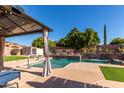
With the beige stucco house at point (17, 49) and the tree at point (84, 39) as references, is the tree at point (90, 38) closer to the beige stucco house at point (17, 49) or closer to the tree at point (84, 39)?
the tree at point (84, 39)

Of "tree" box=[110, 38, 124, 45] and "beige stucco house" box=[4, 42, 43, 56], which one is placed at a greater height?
"tree" box=[110, 38, 124, 45]

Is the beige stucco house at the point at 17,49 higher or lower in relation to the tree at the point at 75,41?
lower

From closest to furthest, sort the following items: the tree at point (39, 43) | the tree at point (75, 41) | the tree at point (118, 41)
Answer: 1. the tree at point (75, 41)
2. the tree at point (39, 43)
3. the tree at point (118, 41)

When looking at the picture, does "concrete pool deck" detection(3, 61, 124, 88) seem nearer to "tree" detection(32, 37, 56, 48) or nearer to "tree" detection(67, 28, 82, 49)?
"tree" detection(67, 28, 82, 49)

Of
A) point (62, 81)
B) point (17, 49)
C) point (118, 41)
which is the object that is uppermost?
point (118, 41)

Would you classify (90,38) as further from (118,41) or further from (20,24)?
(20,24)

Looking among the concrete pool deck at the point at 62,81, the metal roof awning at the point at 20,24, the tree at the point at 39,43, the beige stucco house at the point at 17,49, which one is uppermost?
the tree at the point at 39,43

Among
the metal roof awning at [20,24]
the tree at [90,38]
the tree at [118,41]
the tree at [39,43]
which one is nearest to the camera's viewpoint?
the metal roof awning at [20,24]

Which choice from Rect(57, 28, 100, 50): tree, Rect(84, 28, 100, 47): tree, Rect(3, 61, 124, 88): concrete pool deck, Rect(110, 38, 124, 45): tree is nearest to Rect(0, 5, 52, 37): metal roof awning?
Rect(3, 61, 124, 88): concrete pool deck

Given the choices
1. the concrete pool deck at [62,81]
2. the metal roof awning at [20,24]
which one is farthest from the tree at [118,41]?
the metal roof awning at [20,24]

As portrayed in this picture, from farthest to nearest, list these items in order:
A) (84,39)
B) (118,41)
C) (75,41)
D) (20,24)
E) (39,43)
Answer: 1. (118,41)
2. (39,43)
3. (75,41)
4. (84,39)
5. (20,24)

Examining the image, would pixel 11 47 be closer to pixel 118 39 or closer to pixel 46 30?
pixel 46 30

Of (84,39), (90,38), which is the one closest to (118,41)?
(90,38)
